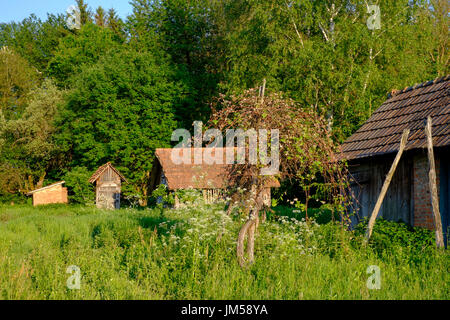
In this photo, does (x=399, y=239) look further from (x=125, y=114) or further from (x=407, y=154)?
(x=125, y=114)

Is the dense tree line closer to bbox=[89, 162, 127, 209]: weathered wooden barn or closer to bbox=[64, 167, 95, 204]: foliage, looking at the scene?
bbox=[64, 167, 95, 204]: foliage

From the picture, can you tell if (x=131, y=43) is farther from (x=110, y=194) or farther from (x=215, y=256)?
(x=215, y=256)

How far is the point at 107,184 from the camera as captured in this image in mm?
30219

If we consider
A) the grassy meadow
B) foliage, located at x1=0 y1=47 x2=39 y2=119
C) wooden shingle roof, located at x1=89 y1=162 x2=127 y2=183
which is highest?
foliage, located at x1=0 y1=47 x2=39 y2=119

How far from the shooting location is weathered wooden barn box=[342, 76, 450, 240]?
10633 mm

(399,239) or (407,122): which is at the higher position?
(407,122)

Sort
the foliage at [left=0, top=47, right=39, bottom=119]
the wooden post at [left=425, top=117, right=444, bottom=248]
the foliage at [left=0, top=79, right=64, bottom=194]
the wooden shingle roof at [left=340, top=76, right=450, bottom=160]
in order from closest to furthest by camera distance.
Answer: the wooden post at [left=425, top=117, right=444, bottom=248] < the wooden shingle roof at [left=340, top=76, right=450, bottom=160] < the foliage at [left=0, top=79, right=64, bottom=194] < the foliage at [left=0, top=47, right=39, bottom=119]

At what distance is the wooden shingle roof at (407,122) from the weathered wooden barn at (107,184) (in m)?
19.9

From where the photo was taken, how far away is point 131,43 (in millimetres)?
35406

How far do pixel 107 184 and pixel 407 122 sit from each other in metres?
22.2

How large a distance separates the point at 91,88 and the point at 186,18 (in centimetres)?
909

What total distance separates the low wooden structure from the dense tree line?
1947mm

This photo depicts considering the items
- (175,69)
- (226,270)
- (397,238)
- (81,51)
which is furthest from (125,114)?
(226,270)

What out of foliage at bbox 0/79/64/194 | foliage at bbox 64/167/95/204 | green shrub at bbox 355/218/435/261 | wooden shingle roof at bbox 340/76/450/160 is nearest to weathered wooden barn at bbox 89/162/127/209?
foliage at bbox 64/167/95/204
